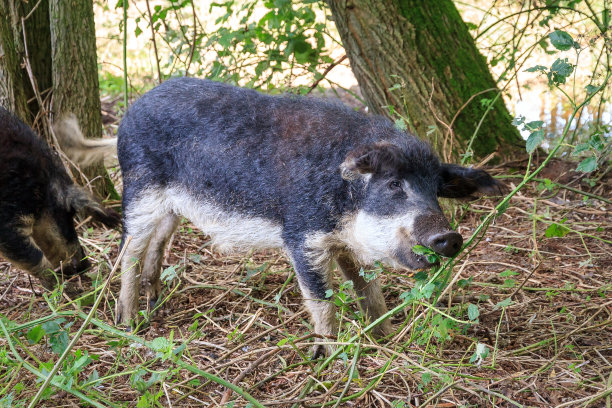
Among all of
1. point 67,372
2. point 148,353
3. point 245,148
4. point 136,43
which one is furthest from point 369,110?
point 136,43

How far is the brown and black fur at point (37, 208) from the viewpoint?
15.0 ft

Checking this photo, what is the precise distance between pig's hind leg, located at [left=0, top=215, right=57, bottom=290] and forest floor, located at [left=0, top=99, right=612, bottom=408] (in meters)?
0.19

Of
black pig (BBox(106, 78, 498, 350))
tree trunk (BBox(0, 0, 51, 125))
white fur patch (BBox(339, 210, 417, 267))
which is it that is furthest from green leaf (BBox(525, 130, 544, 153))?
tree trunk (BBox(0, 0, 51, 125))

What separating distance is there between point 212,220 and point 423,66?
2306 millimetres

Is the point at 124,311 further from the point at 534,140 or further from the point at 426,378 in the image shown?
the point at 534,140

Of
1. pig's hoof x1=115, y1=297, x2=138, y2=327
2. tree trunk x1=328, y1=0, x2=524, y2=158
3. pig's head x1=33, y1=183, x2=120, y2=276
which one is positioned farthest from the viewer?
tree trunk x1=328, y1=0, x2=524, y2=158

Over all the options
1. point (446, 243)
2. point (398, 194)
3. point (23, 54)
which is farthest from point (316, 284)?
point (23, 54)

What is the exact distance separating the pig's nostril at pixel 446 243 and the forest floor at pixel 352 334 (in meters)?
0.28

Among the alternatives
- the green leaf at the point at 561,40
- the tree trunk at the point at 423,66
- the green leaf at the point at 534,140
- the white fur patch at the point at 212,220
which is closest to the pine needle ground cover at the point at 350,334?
the white fur patch at the point at 212,220

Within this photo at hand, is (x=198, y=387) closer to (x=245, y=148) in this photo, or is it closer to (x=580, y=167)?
(x=245, y=148)

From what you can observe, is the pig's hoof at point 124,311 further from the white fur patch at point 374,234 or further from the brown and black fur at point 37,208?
the white fur patch at point 374,234

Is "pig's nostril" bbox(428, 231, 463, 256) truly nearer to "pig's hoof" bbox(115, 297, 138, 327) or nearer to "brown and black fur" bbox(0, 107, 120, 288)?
"pig's hoof" bbox(115, 297, 138, 327)

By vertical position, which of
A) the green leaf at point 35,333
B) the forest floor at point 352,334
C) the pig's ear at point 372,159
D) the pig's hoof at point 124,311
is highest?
the pig's ear at point 372,159

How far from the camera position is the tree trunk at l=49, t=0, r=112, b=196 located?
Result: 5480 mm
